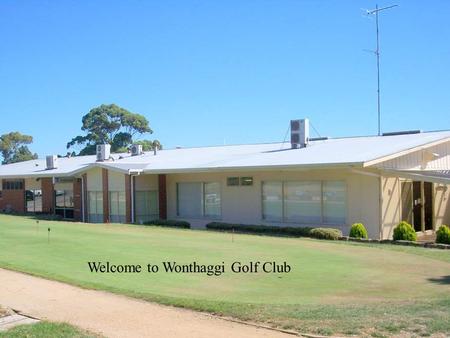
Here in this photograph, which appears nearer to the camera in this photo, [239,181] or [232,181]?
[239,181]

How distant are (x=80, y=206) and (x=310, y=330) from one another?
2811 cm

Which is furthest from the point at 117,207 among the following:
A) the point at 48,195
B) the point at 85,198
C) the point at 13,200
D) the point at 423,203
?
the point at 423,203

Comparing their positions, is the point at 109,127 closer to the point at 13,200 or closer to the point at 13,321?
the point at 13,200

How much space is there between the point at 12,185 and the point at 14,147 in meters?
46.8

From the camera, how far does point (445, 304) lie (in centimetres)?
840

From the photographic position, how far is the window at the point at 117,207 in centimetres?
3053

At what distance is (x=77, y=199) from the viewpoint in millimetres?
34188

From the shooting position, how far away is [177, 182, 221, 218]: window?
89.6 feet

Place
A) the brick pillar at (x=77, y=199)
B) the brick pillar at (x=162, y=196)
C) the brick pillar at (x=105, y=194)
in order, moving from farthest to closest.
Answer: the brick pillar at (x=77, y=199) < the brick pillar at (x=105, y=194) < the brick pillar at (x=162, y=196)

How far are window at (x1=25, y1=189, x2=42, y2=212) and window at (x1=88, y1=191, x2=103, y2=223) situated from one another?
27.6 ft

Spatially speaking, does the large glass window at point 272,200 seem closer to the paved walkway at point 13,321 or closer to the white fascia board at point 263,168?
the white fascia board at point 263,168

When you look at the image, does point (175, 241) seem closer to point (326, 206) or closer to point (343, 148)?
point (326, 206)

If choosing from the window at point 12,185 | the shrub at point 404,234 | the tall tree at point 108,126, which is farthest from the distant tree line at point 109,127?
the shrub at point 404,234

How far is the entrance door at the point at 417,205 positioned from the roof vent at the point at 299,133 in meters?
5.84
